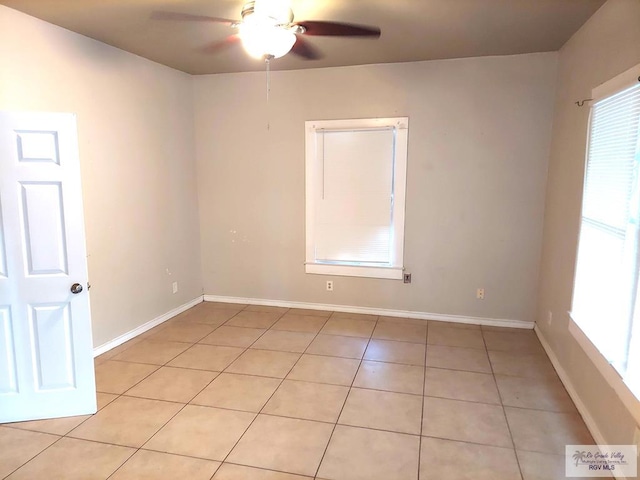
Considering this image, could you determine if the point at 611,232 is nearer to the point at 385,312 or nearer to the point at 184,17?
the point at 385,312

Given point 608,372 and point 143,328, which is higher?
point 608,372

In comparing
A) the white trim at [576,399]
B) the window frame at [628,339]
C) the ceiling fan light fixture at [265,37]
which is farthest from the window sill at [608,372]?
the ceiling fan light fixture at [265,37]

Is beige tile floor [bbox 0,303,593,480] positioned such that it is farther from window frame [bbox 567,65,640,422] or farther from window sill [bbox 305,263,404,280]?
window sill [bbox 305,263,404,280]

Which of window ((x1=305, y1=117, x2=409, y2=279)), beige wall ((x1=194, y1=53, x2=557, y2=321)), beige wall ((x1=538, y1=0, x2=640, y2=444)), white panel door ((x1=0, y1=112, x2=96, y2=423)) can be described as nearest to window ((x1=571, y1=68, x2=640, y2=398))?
beige wall ((x1=538, y1=0, x2=640, y2=444))

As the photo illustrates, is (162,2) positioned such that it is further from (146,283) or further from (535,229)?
(535,229)

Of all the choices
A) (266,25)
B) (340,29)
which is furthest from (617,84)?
(266,25)

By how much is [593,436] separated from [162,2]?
3.72 meters

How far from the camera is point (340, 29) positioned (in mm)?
3078

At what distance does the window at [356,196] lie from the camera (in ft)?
14.1

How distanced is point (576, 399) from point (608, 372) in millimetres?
729

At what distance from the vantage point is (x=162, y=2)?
8.66 ft

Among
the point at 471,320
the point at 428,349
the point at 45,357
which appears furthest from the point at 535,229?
the point at 45,357

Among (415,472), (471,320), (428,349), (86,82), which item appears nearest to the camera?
(415,472)

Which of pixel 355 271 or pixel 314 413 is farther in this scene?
pixel 355 271
